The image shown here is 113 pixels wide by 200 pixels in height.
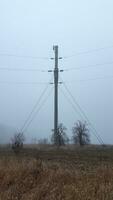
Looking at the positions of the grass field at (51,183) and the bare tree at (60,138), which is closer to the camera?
the grass field at (51,183)

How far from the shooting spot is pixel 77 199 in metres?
12.3

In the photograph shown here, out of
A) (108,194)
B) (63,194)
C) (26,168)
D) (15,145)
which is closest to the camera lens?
(108,194)

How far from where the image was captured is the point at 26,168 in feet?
54.2

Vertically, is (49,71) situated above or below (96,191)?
above

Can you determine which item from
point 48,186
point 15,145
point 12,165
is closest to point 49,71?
point 15,145

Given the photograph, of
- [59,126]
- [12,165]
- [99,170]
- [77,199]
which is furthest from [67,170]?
[59,126]

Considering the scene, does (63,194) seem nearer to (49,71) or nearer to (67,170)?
(67,170)

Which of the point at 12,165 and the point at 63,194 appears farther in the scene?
the point at 12,165

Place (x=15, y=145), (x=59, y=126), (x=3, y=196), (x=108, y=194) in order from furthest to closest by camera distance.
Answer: (x=59, y=126), (x=15, y=145), (x=3, y=196), (x=108, y=194)

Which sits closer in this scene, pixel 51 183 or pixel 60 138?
pixel 51 183

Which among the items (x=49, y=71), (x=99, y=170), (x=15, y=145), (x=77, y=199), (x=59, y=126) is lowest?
(x=77, y=199)

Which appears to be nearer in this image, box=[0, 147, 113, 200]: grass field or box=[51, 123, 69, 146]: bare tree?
box=[0, 147, 113, 200]: grass field

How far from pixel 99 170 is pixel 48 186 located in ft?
6.01

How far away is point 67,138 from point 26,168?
30.2m
